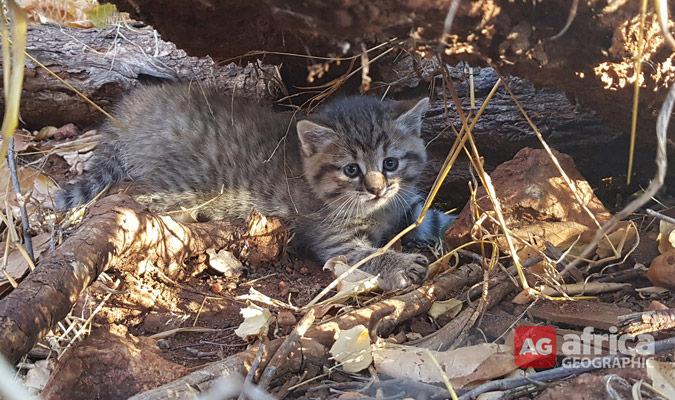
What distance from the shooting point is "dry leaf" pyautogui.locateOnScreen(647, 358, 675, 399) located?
1.51m

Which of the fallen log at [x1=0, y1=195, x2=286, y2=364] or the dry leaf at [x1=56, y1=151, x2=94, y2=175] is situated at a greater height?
the fallen log at [x1=0, y1=195, x2=286, y2=364]

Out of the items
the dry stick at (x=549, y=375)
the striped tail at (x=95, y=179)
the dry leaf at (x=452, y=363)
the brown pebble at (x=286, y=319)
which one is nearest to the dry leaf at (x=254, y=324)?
the brown pebble at (x=286, y=319)

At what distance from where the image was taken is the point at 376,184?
310cm

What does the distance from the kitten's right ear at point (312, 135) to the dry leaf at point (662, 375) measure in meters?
2.04

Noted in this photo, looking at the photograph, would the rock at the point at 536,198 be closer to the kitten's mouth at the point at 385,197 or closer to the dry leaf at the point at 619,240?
the dry leaf at the point at 619,240

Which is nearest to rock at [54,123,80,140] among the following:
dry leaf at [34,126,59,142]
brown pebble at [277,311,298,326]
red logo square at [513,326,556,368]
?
dry leaf at [34,126,59,142]

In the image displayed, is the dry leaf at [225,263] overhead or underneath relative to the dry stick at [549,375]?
underneath

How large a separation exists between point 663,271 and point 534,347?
2.27 ft

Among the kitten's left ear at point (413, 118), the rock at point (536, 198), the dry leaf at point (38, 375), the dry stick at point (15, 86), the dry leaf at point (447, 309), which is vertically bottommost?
the dry leaf at point (38, 375)

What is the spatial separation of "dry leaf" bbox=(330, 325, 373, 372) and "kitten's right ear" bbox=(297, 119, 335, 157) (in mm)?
1554

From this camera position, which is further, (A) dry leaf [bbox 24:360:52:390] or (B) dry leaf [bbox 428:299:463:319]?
(B) dry leaf [bbox 428:299:463:319]

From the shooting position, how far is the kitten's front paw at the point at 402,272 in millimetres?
2598

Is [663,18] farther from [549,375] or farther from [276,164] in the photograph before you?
[276,164]

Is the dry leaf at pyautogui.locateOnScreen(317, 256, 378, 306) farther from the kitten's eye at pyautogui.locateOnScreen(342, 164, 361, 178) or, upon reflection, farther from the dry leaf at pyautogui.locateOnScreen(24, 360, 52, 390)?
the dry leaf at pyautogui.locateOnScreen(24, 360, 52, 390)
